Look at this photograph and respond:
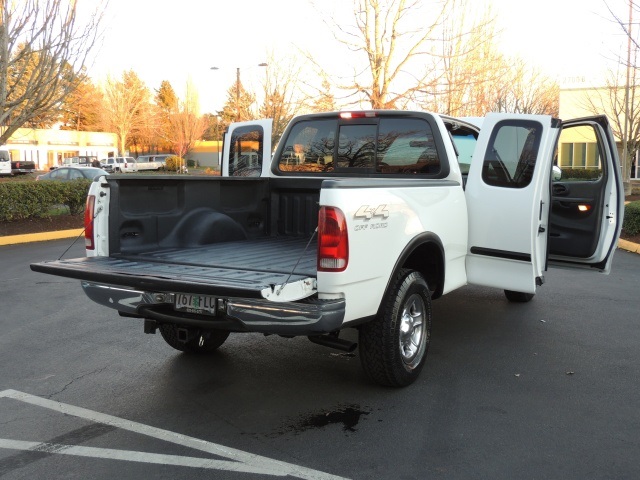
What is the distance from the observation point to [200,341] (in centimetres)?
561

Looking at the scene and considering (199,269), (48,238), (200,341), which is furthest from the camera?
(48,238)

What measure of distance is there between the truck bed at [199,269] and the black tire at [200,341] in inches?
30.6

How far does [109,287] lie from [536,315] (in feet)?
15.9

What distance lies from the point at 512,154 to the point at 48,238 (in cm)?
1147

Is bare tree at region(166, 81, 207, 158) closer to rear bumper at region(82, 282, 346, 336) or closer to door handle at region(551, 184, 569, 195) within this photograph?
door handle at region(551, 184, 569, 195)

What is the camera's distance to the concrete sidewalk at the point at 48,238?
1291 centimetres

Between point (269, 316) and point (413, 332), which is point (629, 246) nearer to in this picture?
point (413, 332)

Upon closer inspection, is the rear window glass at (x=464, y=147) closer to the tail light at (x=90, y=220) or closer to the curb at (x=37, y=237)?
the tail light at (x=90, y=220)

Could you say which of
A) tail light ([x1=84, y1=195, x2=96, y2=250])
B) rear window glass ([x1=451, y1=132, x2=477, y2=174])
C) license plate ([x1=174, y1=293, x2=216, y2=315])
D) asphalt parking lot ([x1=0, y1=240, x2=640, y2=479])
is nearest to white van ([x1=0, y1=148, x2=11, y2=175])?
asphalt parking lot ([x1=0, y1=240, x2=640, y2=479])

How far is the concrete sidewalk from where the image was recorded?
1291cm

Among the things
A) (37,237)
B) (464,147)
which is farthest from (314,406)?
(37,237)

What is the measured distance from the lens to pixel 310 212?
609 centimetres

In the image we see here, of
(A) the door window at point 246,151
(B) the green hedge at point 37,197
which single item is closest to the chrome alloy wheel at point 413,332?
(A) the door window at point 246,151

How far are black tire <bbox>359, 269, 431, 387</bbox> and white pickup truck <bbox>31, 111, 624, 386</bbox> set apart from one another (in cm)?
1
